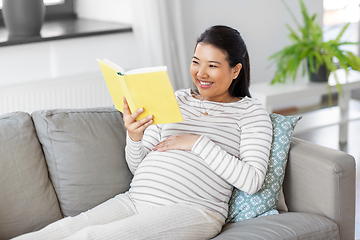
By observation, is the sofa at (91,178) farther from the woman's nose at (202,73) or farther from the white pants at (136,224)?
the woman's nose at (202,73)

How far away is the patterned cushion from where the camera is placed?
1.49m

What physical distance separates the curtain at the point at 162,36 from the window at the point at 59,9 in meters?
0.67

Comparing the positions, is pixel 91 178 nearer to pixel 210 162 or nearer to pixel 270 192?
pixel 210 162

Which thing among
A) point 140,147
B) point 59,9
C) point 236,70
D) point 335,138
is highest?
point 59,9

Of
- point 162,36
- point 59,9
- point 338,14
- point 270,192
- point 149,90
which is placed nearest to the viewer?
point 149,90

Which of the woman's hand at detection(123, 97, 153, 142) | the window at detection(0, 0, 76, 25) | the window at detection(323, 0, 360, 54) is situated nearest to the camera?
the woman's hand at detection(123, 97, 153, 142)

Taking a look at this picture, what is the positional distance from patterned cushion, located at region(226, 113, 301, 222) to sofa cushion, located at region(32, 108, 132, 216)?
0.40 m

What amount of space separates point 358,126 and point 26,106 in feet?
8.12

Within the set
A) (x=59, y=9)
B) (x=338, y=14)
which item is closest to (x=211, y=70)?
(x=59, y=9)

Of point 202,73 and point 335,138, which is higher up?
point 202,73

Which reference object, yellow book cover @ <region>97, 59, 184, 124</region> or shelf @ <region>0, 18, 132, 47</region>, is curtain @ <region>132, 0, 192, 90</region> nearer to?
shelf @ <region>0, 18, 132, 47</region>

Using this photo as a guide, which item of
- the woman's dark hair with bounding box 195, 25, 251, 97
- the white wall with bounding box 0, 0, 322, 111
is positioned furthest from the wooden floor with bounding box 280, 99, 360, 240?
the woman's dark hair with bounding box 195, 25, 251, 97

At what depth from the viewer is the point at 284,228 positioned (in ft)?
4.42

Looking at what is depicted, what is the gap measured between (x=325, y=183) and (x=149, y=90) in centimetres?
64
